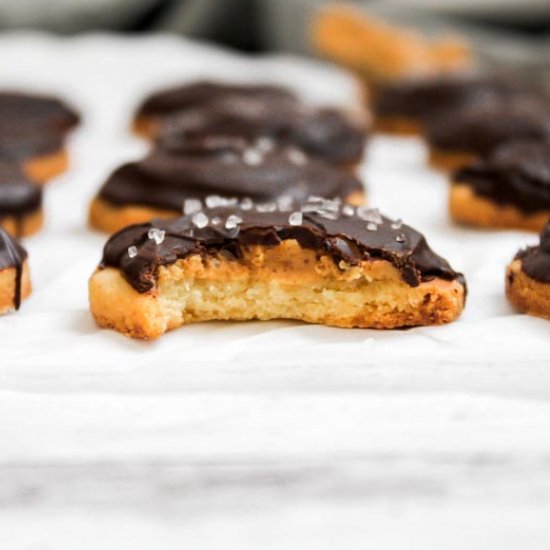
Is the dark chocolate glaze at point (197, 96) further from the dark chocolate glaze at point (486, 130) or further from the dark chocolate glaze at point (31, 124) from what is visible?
the dark chocolate glaze at point (486, 130)

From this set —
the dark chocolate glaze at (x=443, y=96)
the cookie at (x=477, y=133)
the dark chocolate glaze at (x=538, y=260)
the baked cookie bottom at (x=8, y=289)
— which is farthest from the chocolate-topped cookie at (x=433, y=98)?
the baked cookie bottom at (x=8, y=289)

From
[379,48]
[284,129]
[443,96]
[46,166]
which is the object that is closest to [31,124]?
[46,166]

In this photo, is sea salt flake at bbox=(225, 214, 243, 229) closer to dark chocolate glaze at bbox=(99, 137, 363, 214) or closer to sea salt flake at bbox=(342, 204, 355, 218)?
sea salt flake at bbox=(342, 204, 355, 218)

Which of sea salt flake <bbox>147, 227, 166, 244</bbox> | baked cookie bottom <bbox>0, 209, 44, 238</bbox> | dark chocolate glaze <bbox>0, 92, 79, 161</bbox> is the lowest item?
dark chocolate glaze <bbox>0, 92, 79, 161</bbox>

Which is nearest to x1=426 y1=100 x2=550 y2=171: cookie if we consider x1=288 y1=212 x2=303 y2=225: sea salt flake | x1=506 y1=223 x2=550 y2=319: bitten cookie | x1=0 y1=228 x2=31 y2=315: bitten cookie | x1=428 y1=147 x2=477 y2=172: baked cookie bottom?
x1=428 y1=147 x2=477 y2=172: baked cookie bottom

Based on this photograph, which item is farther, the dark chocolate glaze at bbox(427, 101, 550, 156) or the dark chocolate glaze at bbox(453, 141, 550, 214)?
the dark chocolate glaze at bbox(427, 101, 550, 156)

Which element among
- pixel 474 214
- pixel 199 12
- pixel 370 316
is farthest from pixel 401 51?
→ pixel 370 316
